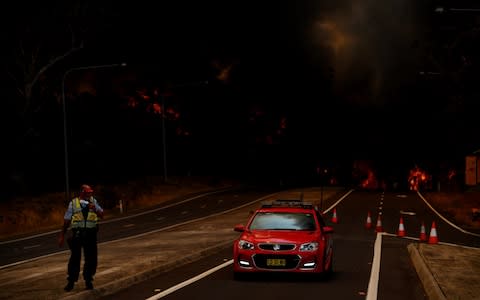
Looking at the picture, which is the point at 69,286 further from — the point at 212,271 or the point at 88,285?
the point at 212,271

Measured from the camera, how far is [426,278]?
1384 cm

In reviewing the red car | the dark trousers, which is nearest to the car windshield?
the red car

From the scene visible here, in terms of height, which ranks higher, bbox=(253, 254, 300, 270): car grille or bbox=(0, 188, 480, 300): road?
bbox=(253, 254, 300, 270): car grille

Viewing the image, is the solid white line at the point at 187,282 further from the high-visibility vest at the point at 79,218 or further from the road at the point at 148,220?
the road at the point at 148,220

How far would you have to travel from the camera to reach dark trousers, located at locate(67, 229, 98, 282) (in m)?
11.7

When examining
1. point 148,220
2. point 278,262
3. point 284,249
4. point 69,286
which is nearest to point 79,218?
point 69,286

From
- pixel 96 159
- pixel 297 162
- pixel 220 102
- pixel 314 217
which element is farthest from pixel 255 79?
pixel 314 217

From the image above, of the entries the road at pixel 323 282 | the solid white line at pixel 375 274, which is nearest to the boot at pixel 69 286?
the road at pixel 323 282

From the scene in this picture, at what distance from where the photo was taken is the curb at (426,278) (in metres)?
11.7

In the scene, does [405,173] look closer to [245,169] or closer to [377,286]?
[245,169]

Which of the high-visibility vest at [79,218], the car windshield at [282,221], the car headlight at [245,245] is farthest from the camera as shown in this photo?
the car windshield at [282,221]

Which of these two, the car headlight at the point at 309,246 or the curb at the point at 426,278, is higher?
the car headlight at the point at 309,246

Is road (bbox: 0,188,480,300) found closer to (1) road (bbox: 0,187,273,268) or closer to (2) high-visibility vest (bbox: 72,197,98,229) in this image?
(1) road (bbox: 0,187,273,268)

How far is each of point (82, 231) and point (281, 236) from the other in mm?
4115
